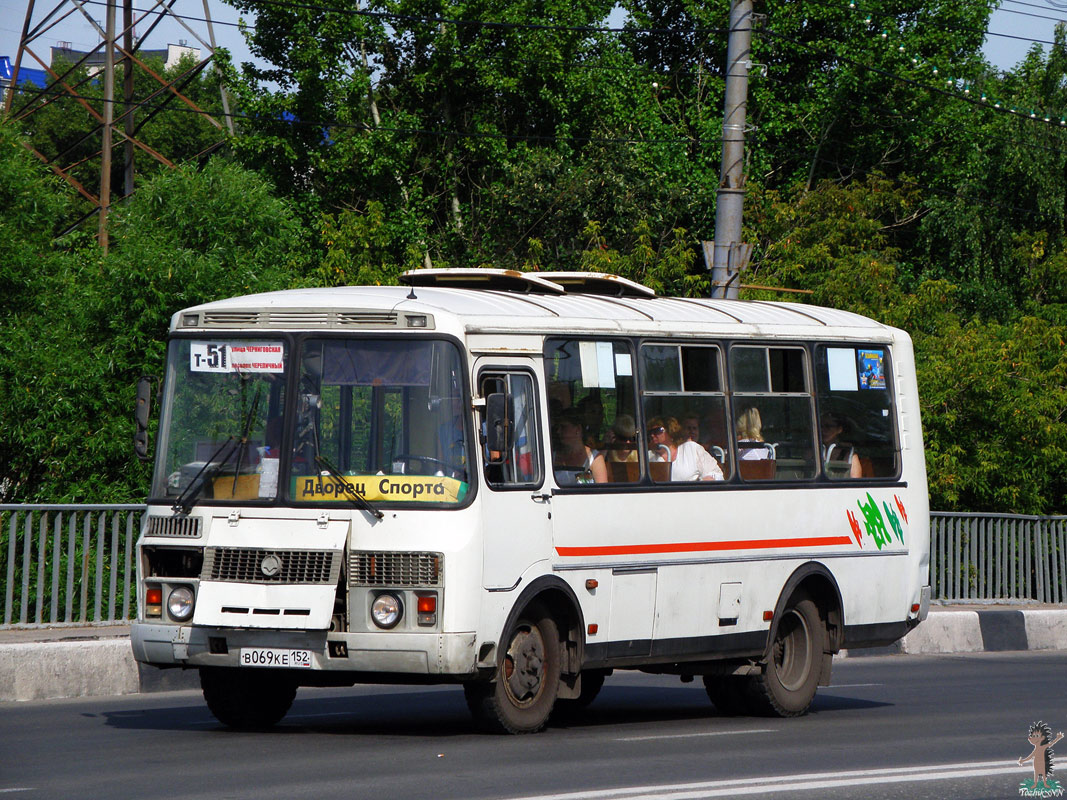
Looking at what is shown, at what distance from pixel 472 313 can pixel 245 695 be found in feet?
9.37

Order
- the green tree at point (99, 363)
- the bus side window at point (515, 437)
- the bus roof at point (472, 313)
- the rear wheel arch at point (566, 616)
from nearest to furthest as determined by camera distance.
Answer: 1. the bus side window at point (515, 437)
2. the bus roof at point (472, 313)
3. the rear wheel arch at point (566, 616)
4. the green tree at point (99, 363)

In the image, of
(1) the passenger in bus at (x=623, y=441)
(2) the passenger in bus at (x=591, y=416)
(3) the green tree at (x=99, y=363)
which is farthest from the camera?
(3) the green tree at (x=99, y=363)

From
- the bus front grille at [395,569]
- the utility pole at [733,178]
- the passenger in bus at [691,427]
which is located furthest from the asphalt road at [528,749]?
the utility pole at [733,178]

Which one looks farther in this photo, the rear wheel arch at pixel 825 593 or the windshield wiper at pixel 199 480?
the rear wheel arch at pixel 825 593

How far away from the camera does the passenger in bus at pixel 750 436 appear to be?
11.9m

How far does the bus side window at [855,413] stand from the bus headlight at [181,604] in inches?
200

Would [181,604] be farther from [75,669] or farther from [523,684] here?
[75,669]

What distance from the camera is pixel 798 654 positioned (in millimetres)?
12461

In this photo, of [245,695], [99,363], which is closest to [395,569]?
[245,695]

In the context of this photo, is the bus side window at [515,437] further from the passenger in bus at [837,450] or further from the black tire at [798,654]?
the passenger in bus at [837,450]

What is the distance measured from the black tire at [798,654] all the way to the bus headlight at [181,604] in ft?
14.4

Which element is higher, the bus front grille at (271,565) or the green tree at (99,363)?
the green tree at (99,363)

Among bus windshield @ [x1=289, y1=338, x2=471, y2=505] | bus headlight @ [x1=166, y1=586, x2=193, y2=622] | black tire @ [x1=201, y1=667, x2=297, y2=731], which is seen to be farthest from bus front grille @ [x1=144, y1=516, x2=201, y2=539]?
black tire @ [x1=201, y1=667, x2=297, y2=731]

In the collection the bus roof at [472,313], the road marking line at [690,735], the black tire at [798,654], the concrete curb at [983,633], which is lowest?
the concrete curb at [983,633]
